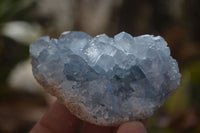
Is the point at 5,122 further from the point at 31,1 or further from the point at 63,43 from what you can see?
the point at 63,43

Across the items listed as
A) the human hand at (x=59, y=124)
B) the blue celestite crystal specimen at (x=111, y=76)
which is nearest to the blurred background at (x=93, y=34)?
the human hand at (x=59, y=124)

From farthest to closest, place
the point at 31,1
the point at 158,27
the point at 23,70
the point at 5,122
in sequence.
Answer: the point at 158,27
the point at 23,70
the point at 31,1
the point at 5,122

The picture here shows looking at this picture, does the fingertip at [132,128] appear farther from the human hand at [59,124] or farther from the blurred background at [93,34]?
the blurred background at [93,34]

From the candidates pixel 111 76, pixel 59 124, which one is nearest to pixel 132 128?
pixel 111 76

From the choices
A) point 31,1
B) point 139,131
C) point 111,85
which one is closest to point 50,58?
point 111,85

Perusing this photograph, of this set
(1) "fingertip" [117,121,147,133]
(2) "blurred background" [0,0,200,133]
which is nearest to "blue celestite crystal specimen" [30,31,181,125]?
(1) "fingertip" [117,121,147,133]

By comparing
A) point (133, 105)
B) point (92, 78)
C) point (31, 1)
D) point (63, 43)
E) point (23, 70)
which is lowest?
point (23, 70)
